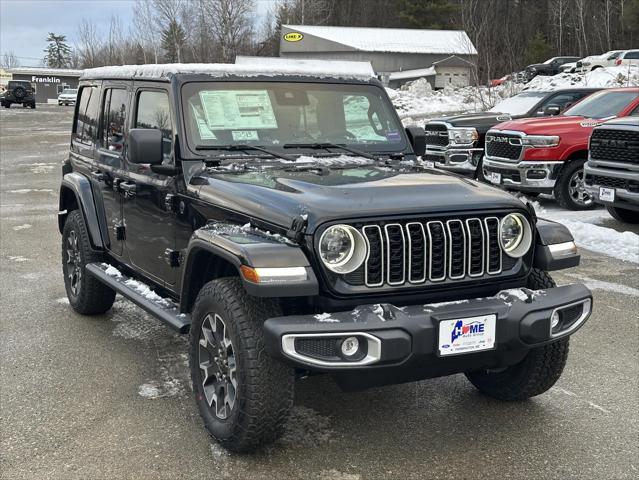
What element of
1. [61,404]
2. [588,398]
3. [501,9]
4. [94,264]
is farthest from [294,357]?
[501,9]

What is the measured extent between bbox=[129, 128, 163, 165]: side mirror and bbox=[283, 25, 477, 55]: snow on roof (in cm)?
5878

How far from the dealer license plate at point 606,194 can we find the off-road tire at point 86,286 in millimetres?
6375

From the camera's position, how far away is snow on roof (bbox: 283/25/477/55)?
6194 cm

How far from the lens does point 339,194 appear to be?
142 inches

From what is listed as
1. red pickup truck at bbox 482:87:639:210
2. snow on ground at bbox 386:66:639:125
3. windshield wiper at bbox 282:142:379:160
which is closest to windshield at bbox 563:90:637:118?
red pickup truck at bbox 482:87:639:210

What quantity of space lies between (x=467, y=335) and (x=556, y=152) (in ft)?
27.9

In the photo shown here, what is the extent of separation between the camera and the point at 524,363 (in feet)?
13.7

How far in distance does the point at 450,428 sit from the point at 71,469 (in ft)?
6.36

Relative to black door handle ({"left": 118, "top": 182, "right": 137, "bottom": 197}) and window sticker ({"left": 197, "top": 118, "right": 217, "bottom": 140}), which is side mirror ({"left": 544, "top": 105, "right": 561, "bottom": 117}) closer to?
black door handle ({"left": 118, "top": 182, "right": 137, "bottom": 197})

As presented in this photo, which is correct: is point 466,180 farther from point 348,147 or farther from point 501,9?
point 501,9

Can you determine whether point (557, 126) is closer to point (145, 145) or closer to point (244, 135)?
point (244, 135)

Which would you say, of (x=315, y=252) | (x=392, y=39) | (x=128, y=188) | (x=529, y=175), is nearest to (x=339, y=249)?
(x=315, y=252)

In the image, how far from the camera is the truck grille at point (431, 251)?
3.44 m

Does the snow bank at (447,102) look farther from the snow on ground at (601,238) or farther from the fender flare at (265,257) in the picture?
the fender flare at (265,257)
